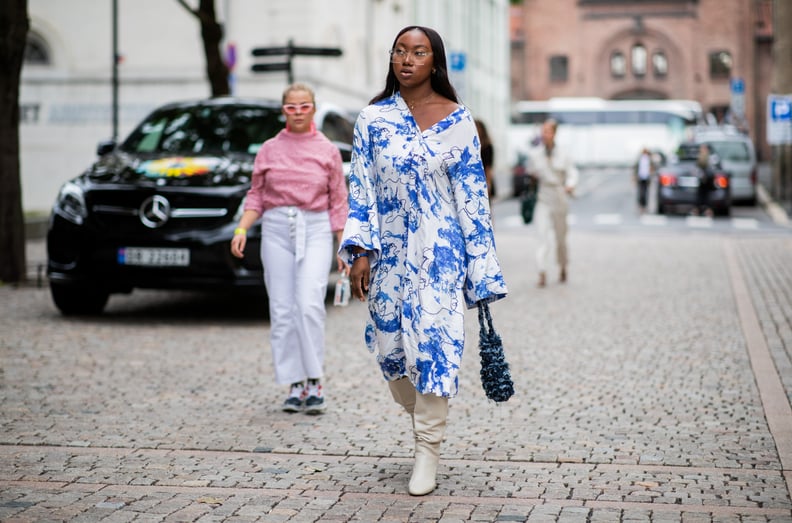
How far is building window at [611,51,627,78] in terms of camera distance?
8212cm

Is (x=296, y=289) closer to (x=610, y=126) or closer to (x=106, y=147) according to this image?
(x=106, y=147)

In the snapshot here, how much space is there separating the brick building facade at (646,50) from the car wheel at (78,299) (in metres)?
69.9

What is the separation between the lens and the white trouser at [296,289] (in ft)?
23.6

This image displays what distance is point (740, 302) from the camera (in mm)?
12773

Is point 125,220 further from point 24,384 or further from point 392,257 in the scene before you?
point 392,257

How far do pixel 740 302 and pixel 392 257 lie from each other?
813 centimetres

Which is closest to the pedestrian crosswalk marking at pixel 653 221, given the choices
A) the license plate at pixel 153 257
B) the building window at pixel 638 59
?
the license plate at pixel 153 257

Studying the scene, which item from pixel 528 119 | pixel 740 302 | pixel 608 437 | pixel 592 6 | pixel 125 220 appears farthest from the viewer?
pixel 592 6

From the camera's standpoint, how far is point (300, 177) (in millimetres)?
7383

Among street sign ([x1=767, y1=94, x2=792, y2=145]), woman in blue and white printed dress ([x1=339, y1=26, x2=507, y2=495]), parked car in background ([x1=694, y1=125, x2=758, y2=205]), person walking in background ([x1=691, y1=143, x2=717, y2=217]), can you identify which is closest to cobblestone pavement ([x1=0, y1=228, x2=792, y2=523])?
woman in blue and white printed dress ([x1=339, y1=26, x2=507, y2=495])

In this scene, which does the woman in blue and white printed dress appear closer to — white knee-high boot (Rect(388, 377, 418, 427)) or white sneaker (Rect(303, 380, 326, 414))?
white knee-high boot (Rect(388, 377, 418, 427))

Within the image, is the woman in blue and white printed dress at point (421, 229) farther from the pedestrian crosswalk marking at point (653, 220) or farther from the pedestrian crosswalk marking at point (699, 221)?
the pedestrian crosswalk marking at point (653, 220)

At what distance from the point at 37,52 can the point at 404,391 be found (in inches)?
1159

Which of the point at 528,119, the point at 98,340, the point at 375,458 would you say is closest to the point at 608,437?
the point at 375,458
